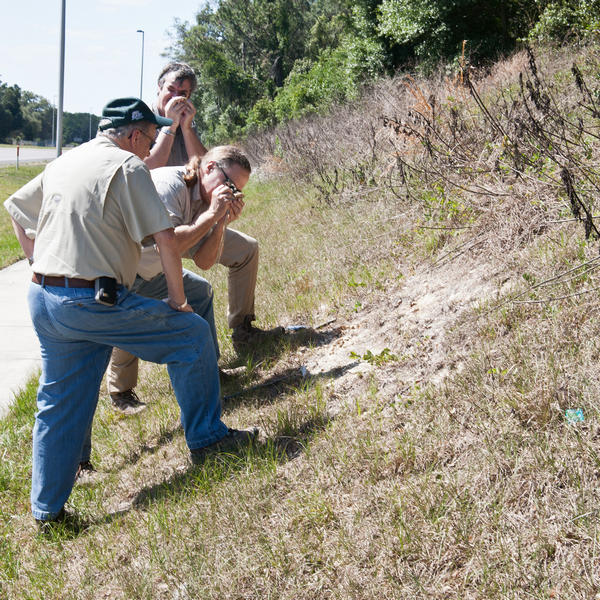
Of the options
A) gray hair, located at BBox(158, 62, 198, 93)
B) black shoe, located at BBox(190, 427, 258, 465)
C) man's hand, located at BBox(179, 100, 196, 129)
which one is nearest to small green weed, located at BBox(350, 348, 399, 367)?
black shoe, located at BBox(190, 427, 258, 465)

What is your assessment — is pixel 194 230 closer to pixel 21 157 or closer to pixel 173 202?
pixel 173 202

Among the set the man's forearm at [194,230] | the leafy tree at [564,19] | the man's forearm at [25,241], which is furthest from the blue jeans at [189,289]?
the leafy tree at [564,19]

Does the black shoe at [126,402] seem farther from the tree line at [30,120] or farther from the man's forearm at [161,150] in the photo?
the tree line at [30,120]

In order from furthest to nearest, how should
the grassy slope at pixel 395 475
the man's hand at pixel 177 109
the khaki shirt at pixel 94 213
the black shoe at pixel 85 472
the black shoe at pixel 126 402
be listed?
the man's hand at pixel 177 109, the black shoe at pixel 126 402, the black shoe at pixel 85 472, the khaki shirt at pixel 94 213, the grassy slope at pixel 395 475

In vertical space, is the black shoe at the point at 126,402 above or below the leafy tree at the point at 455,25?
below

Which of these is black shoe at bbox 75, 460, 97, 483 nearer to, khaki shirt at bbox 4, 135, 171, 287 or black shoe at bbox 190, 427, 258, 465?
black shoe at bbox 190, 427, 258, 465

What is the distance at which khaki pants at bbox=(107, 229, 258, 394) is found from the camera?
16.1 ft

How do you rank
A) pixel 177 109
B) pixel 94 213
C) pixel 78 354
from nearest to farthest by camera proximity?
pixel 94 213 → pixel 78 354 → pixel 177 109

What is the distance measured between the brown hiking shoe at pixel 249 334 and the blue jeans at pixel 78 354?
1996mm

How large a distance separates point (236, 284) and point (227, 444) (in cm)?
212

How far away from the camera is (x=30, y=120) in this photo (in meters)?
113

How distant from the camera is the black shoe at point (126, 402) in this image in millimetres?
4848

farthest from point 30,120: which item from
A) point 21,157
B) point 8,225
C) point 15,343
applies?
point 15,343

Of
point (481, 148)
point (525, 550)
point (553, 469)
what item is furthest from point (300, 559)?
point (481, 148)
